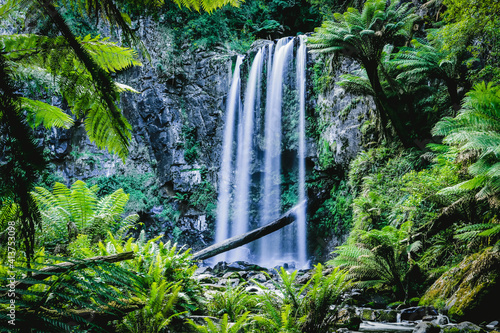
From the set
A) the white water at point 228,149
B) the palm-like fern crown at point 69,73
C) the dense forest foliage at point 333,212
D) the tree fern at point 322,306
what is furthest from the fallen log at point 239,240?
the palm-like fern crown at point 69,73

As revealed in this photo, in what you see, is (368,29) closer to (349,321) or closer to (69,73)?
(349,321)

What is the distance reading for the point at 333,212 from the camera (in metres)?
10.1

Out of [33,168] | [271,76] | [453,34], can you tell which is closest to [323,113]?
[271,76]

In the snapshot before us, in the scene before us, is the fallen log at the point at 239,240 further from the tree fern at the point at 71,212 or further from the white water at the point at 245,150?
the white water at the point at 245,150

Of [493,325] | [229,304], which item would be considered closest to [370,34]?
[493,325]

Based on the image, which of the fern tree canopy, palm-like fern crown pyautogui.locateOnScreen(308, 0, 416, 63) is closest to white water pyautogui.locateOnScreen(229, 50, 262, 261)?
the fern tree canopy

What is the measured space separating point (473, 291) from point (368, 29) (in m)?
5.21

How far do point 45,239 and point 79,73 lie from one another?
4.64 m

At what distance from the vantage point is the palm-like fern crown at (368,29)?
6039mm

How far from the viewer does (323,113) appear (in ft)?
36.5

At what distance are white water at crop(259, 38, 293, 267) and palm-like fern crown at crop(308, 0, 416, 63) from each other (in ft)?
22.8

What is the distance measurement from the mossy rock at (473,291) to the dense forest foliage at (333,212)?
2 centimetres

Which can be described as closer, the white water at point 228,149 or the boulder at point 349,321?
the boulder at point 349,321

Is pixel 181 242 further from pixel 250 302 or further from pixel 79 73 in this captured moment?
pixel 79 73
